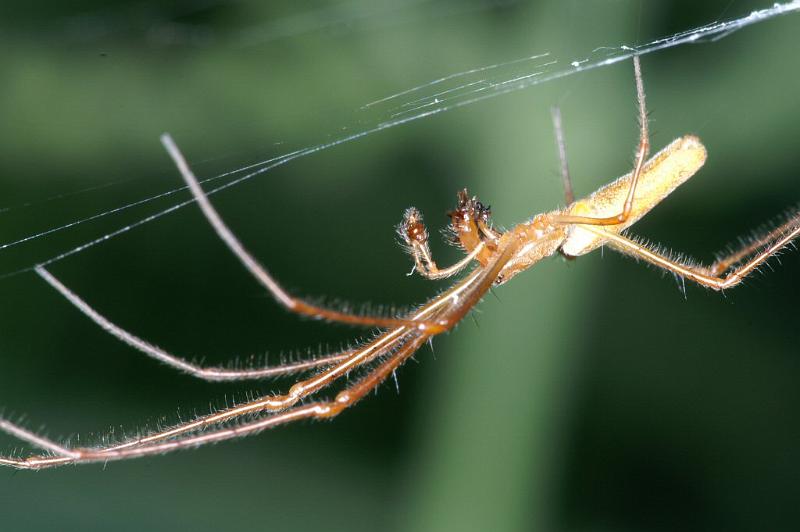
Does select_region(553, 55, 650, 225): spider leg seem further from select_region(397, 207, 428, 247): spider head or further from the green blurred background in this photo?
the green blurred background

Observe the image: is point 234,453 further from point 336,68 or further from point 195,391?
point 336,68

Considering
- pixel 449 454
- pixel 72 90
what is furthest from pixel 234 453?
pixel 72 90

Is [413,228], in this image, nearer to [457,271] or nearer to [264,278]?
[457,271]

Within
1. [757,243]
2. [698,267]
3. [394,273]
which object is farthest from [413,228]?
[394,273]

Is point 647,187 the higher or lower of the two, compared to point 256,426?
higher

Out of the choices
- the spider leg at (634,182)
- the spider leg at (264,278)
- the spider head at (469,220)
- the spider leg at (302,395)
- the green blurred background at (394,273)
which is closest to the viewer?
the spider leg at (264,278)

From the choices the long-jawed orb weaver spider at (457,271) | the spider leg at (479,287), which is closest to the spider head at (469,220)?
the long-jawed orb weaver spider at (457,271)

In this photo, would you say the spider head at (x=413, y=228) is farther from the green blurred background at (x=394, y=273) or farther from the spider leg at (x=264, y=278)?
the green blurred background at (x=394, y=273)
